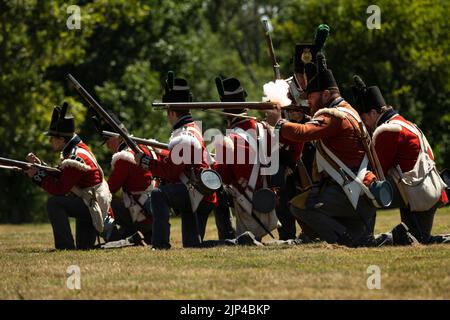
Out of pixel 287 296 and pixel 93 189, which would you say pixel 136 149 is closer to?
pixel 93 189

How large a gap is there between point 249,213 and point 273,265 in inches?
113

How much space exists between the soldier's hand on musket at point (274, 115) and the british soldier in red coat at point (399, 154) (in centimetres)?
110

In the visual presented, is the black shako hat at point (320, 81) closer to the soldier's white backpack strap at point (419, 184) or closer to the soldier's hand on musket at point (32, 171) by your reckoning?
the soldier's white backpack strap at point (419, 184)

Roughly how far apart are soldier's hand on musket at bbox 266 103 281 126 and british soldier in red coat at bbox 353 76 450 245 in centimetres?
110

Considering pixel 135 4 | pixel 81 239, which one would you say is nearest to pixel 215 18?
pixel 135 4

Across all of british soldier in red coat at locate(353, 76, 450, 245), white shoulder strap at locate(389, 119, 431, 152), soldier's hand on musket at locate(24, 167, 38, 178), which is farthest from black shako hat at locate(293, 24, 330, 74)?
soldier's hand on musket at locate(24, 167, 38, 178)

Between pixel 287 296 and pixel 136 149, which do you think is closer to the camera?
pixel 287 296

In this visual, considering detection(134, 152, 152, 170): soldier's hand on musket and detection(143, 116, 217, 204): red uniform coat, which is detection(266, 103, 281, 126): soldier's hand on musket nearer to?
detection(143, 116, 217, 204): red uniform coat

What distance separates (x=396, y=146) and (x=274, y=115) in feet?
4.54

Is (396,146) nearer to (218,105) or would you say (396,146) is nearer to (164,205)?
(218,105)

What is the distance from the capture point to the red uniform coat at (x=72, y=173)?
1242cm

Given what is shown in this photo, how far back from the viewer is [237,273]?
9.24m

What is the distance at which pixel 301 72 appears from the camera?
40.6 ft

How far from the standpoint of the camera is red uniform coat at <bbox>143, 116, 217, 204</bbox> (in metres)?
11.8
